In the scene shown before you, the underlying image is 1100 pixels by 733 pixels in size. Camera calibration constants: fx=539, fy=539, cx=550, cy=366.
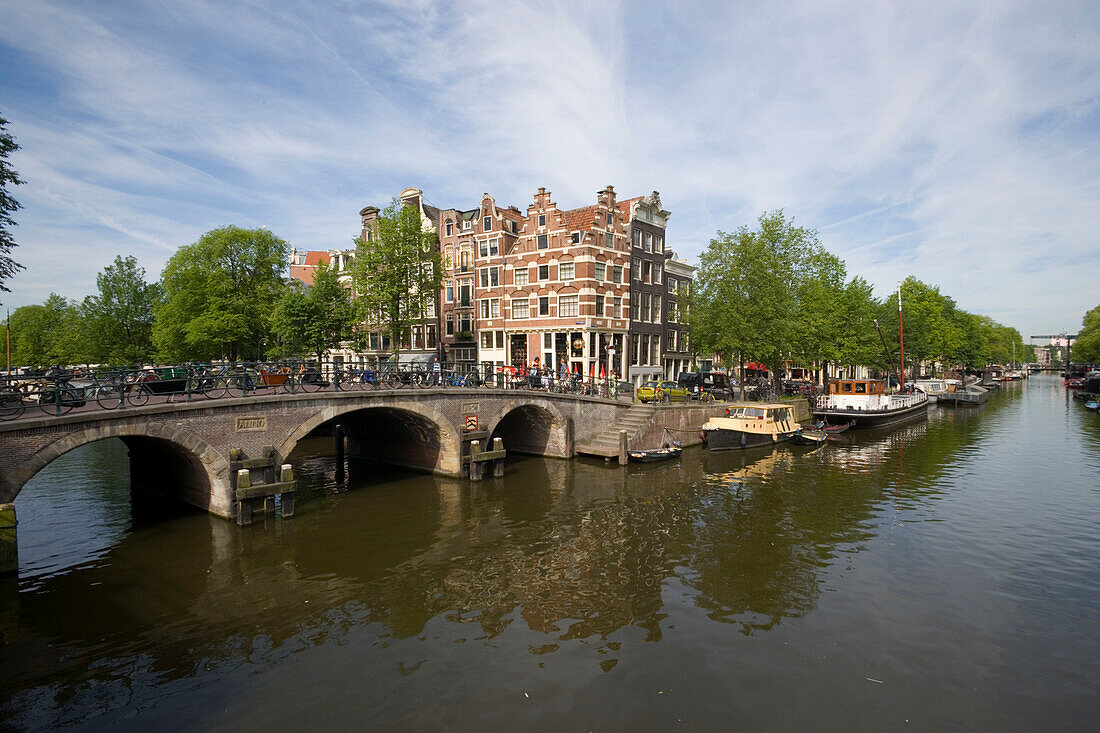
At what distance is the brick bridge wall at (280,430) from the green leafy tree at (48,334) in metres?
48.7

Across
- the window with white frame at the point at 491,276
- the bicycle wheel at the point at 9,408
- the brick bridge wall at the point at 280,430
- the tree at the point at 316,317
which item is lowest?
the brick bridge wall at the point at 280,430

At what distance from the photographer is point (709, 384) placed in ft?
141

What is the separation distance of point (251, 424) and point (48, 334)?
67.6 m

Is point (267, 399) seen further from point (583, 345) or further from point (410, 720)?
point (583, 345)

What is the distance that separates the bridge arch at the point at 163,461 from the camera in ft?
45.4

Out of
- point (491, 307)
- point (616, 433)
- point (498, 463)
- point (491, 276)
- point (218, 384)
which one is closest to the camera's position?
point (218, 384)

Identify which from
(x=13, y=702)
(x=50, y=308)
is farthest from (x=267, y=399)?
(x=50, y=308)

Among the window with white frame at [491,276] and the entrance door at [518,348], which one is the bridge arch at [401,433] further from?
the window with white frame at [491,276]

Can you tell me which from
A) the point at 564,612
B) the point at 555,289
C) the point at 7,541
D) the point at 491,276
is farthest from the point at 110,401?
the point at 491,276

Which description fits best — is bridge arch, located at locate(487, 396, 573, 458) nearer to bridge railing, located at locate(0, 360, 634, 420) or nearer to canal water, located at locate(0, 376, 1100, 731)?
bridge railing, located at locate(0, 360, 634, 420)

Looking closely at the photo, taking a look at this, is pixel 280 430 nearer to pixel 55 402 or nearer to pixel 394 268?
pixel 55 402

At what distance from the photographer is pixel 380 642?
437 inches

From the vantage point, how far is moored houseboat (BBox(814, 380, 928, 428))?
4288 cm

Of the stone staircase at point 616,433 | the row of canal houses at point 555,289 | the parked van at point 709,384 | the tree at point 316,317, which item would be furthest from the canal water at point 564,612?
the row of canal houses at point 555,289
